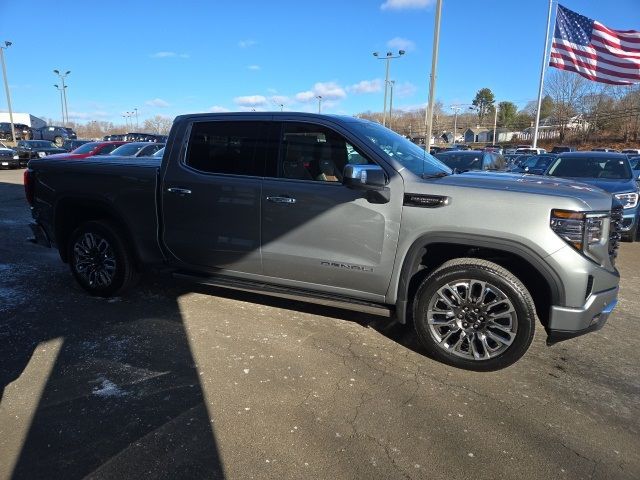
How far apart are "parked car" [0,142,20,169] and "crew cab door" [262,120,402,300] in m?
27.0

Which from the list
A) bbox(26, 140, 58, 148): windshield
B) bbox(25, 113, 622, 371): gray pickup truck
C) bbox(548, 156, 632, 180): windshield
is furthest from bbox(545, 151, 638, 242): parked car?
bbox(26, 140, 58, 148): windshield

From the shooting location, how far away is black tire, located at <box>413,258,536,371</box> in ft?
11.1

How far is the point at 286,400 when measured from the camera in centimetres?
314

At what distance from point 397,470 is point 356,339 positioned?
1.68 meters

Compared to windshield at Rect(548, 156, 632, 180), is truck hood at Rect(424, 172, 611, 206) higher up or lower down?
higher up

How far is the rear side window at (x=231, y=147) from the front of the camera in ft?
13.7

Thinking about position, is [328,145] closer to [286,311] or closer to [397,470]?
[286,311]

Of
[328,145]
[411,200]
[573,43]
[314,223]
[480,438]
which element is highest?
[573,43]

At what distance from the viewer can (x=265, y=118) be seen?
421 cm

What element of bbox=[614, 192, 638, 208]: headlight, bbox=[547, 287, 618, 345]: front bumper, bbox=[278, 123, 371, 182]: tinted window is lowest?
bbox=[547, 287, 618, 345]: front bumper

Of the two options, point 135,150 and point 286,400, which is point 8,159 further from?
point 286,400

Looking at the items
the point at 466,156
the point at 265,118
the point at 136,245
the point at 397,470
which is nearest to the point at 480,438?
the point at 397,470

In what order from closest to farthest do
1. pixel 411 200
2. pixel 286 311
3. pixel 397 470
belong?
pixel 397 470, pixel 411 200, pixel 286 311

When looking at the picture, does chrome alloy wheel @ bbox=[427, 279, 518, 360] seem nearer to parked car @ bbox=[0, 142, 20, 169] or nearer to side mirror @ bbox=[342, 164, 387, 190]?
side mirror @ bbox=[342, 164, 387, 190]
